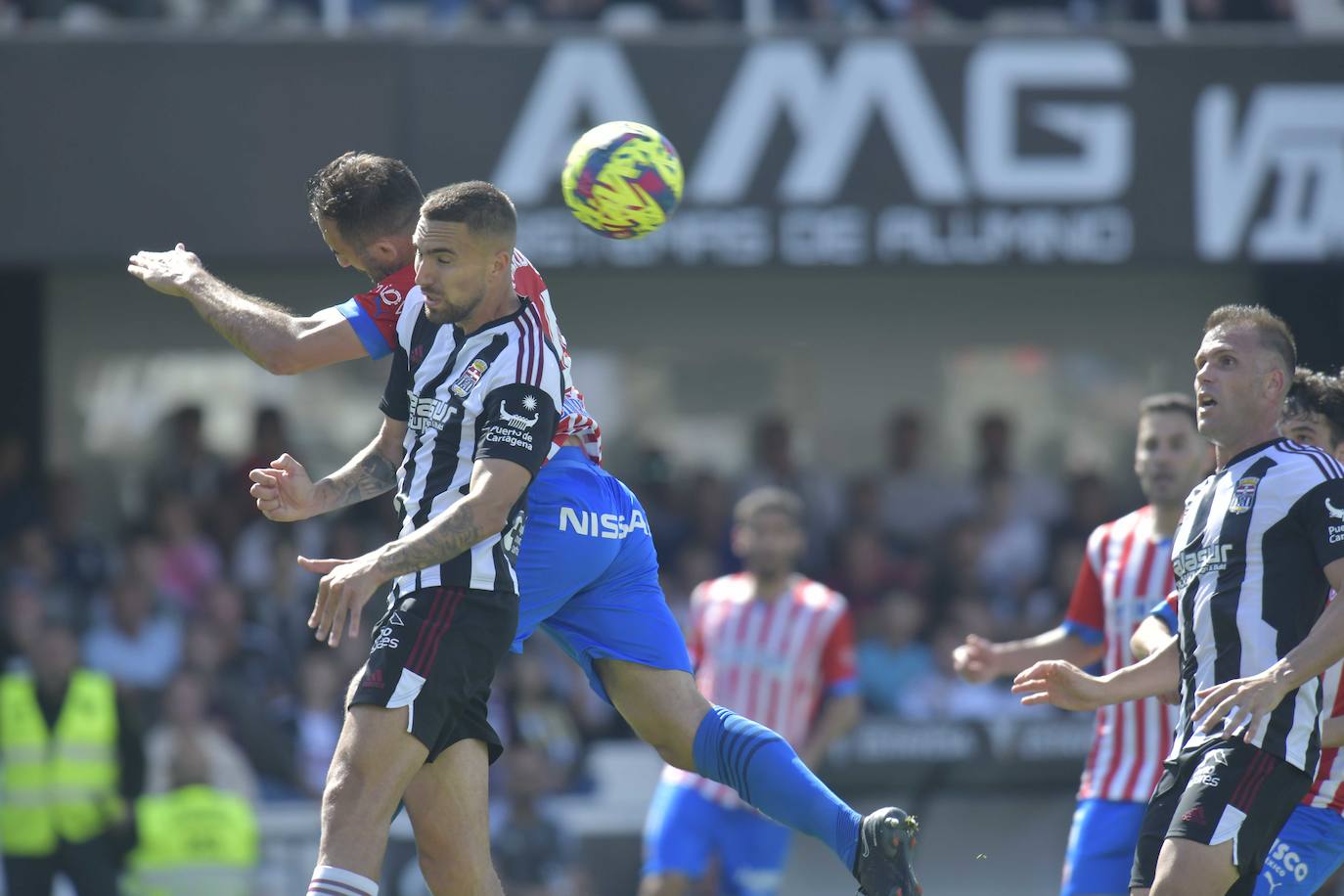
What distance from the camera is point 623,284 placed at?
551 inches

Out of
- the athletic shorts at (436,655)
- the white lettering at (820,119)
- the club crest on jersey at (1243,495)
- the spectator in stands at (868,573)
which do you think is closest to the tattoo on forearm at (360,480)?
the athletic shorts at (436,655)

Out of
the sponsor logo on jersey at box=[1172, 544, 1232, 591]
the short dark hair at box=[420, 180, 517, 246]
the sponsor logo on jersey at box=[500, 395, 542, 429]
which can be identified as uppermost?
the short dark hair at box=[420, 180, 517, 246]

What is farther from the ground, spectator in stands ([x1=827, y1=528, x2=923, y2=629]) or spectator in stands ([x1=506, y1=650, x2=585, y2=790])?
spectator in stands ([x1=827, y1=528, x2=923, y2=629])

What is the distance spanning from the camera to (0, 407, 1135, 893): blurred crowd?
33.7 ft

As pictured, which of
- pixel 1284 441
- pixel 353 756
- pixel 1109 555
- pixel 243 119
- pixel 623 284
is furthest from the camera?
pixel 623 284

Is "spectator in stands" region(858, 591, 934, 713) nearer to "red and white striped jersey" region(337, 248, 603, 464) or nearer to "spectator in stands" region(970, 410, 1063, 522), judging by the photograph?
"spectator in stands" region(970, 410, 1063, 522)

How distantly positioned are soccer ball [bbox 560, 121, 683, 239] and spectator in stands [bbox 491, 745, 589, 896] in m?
5.16

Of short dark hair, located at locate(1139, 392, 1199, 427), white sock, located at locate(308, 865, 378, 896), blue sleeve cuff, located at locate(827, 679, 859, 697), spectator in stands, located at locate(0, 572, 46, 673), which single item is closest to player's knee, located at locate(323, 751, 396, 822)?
white sock, located at locate(308, 865, 378, 896)

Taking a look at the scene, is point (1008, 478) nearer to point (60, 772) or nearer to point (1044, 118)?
point (1044, 118)

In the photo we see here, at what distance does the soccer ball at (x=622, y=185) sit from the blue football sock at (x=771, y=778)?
1557mm

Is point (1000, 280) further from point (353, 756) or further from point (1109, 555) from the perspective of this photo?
point (353, 756)

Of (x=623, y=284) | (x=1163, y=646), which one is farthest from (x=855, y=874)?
(x=623, y=284)

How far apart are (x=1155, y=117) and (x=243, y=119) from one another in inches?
214

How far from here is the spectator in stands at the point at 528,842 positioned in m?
10.0
